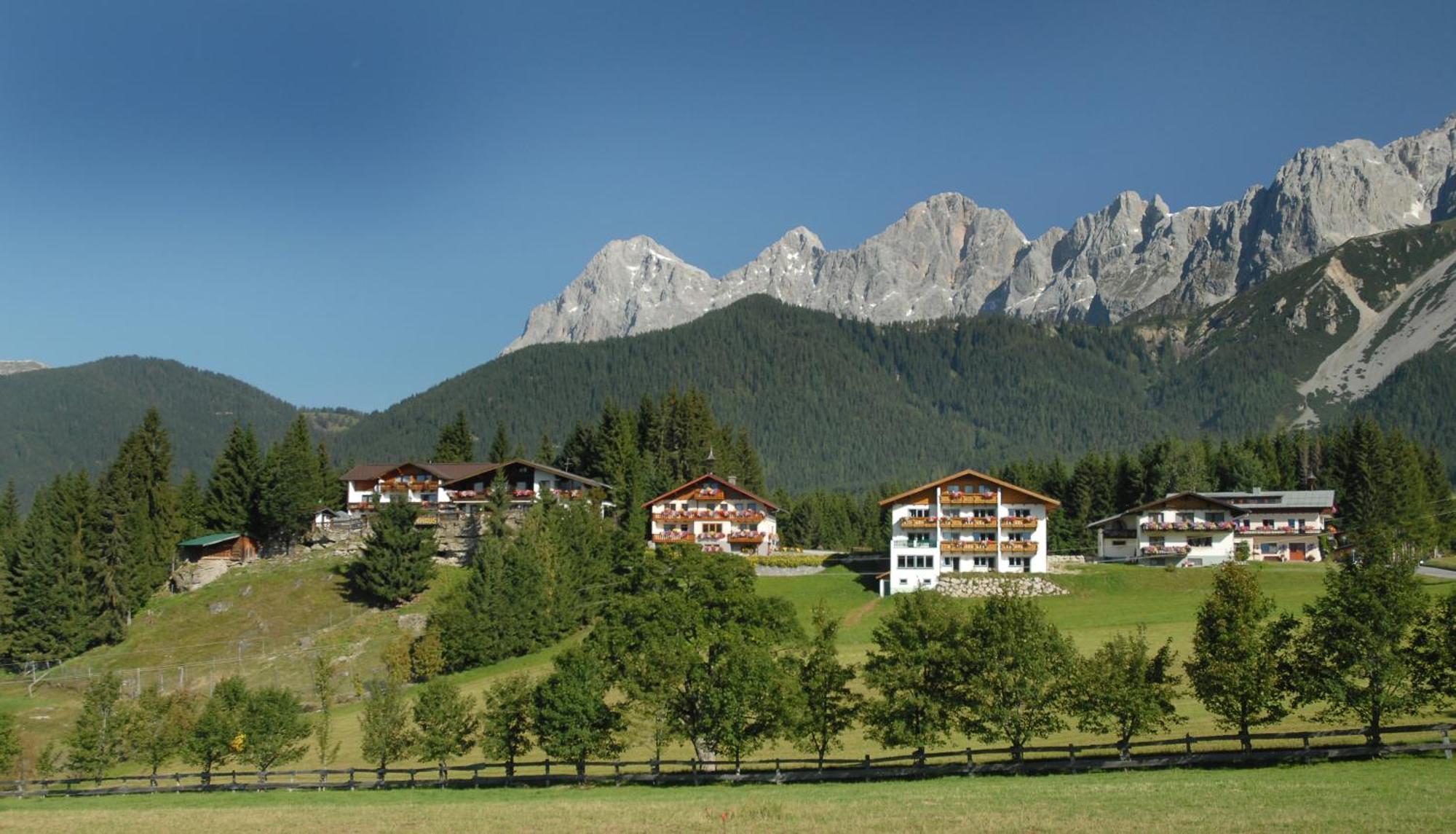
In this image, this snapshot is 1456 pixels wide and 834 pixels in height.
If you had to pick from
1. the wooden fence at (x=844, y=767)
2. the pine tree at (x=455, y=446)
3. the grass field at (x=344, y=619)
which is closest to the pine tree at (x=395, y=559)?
the grass field at (x=344, y=619)

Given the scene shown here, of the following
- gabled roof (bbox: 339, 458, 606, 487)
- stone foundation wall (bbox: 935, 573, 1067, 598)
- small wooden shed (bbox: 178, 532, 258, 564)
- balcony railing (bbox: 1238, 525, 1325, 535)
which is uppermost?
gabled roof (bbox: 339, 458, 606, 487)

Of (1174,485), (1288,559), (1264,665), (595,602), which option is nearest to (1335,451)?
(1174,485)

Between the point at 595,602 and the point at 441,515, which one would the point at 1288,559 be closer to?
the point at 595,602

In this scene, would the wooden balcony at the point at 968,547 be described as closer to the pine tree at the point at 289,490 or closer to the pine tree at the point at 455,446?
the pine tree at the point at 289,490

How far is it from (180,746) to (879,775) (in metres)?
34.3

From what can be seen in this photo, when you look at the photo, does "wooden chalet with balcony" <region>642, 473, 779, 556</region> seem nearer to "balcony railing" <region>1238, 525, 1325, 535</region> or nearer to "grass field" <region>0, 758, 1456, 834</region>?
"balcony railing" <region>1238, 525, 1325, 535</region>

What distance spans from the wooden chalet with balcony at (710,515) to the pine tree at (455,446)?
33.3 m

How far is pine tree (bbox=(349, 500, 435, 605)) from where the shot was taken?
271ft

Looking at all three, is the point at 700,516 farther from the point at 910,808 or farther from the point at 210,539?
the point at 910,808

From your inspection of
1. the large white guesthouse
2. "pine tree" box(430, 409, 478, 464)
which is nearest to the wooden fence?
the large white guesthouse

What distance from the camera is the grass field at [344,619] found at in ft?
221

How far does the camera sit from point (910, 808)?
3009 cm

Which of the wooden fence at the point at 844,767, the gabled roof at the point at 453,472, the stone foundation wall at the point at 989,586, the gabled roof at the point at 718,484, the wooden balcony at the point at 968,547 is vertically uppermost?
the gabled roof at the point at 453,472

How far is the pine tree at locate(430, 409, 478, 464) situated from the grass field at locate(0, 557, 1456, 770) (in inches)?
1444
